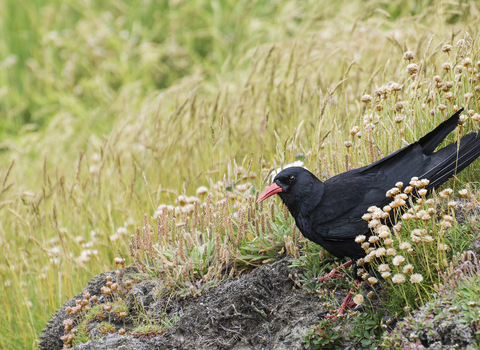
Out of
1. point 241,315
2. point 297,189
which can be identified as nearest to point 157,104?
point 297,189

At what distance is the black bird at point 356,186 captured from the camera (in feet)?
8.31

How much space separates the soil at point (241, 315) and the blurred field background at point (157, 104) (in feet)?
2.54

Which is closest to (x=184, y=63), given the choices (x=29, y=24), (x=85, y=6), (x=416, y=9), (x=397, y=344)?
(x=85, y=6)

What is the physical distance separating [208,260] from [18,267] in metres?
1.75

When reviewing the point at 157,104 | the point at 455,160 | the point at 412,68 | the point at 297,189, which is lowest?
the point at 157,104

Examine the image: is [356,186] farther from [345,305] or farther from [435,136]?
[345,305]

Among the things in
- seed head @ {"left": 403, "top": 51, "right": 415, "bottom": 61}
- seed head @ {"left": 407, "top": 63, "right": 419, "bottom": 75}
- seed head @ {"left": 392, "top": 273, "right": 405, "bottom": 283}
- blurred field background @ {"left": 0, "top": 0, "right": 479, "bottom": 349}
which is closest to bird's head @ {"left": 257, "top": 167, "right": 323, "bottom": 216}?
blurred field background @ {"left": 0, "top": 0, "right": 479, "bottom": 349}

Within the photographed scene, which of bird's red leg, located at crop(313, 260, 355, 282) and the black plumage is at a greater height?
the black plumage

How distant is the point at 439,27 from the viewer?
4.25 m

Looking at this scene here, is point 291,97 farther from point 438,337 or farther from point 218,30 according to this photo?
point 218,30

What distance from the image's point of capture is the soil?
8.31 ft

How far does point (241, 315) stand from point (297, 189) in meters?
0.77

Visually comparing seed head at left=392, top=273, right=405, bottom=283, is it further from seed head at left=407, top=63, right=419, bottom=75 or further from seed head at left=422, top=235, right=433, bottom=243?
seed head at left=407, top=63, right=419, bottom=75

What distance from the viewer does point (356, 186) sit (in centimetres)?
268
